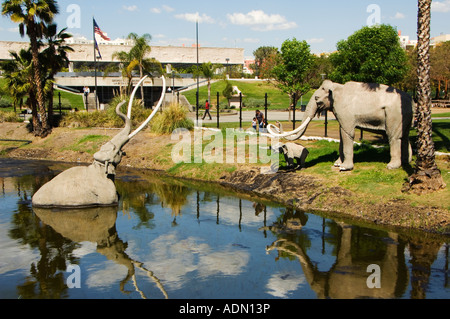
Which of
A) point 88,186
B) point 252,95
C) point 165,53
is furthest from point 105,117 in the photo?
point 165,53

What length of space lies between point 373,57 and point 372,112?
37.2 feet

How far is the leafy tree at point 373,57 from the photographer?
23.2 meters

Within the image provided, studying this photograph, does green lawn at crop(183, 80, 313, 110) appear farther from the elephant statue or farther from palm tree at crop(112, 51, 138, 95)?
the elephant statue

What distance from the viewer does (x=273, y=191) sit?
14.1m

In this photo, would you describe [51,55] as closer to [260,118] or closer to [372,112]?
[260,118]

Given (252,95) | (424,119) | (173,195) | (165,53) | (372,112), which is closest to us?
(424,119)

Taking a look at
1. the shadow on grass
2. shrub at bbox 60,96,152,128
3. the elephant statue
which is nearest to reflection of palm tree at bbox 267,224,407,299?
the elephant statue

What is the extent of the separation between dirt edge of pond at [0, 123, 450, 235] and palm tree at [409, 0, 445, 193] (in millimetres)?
779

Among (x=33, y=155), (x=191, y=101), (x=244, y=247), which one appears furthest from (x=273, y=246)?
(x=191, y=101)

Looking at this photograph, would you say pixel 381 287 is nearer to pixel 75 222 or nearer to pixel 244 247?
pixel 244 247

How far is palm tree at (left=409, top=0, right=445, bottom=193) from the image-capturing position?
37.5 ft

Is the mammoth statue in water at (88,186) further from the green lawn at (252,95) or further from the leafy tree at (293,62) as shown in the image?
the green lawn at (252,95)

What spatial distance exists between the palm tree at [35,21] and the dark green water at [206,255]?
1229 cm

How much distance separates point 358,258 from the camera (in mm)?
8883
